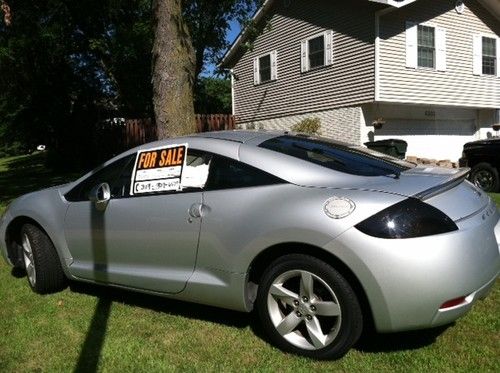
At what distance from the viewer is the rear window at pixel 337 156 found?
335 centimetres

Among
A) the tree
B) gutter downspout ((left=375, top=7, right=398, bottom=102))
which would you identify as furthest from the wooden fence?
the tree

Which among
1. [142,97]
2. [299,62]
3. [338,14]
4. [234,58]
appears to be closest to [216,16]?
[234,58]

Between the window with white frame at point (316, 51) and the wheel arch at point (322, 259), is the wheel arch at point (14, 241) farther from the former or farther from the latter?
the window with white frame at point (316, 51)

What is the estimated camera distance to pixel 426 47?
1608 cm

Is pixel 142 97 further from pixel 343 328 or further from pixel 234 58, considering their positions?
pixel 343 328

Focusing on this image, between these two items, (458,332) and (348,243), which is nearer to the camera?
(348,243)

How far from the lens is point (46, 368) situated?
3.26 metres

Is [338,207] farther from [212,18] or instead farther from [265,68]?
[212,18]

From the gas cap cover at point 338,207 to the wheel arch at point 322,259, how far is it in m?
0.22

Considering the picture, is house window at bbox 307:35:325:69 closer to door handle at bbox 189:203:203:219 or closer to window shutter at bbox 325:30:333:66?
window shutter at bbox 325:30:333:66

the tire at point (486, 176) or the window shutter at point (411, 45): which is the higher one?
the window shutter at point (411, 45)

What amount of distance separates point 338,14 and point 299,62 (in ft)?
7.36

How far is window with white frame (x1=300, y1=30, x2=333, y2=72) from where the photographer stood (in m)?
16.5

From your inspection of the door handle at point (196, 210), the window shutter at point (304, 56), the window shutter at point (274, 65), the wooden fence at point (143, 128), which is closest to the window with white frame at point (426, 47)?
the window shutter at point (304, 56)
